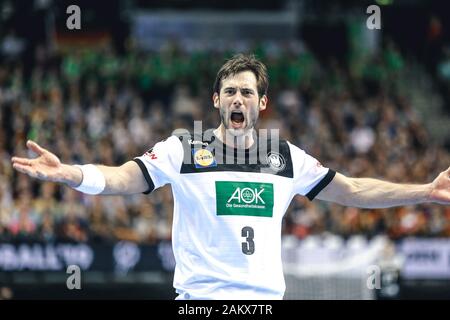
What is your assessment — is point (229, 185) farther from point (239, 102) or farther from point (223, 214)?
point (239, 102)

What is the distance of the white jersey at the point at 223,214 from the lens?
742 cm

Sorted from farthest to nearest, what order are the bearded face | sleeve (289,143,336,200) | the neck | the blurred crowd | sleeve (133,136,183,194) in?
the blurred crowd
sleeve (289,143,336,200)
the neck
the bearded face
sleeve (133,136,183,194)

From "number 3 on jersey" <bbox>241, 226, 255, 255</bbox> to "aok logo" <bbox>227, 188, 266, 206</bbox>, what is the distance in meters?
0.24

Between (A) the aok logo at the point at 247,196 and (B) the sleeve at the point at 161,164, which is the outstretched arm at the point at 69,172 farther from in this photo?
(A) the aok logo at the point at 247,196

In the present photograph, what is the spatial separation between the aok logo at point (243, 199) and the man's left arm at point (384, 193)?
0.85 metres

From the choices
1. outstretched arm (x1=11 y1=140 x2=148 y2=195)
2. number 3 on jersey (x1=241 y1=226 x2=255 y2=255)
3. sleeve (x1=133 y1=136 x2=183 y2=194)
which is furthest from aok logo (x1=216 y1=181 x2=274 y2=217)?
outstretched arm (x1=11 y1=140 x2=148 y2=195)

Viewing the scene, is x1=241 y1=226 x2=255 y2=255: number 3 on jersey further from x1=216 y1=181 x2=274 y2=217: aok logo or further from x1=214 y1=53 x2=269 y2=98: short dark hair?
x1=214 y1=53 x2=269 y2=98: short dark hair

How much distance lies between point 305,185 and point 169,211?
14.2m

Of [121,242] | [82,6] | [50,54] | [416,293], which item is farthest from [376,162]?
[82,6]

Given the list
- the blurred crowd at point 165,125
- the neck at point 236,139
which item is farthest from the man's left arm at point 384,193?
the blurred crowd at point 165,125

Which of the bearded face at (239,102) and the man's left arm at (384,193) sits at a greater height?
the bearded face at (239,102)

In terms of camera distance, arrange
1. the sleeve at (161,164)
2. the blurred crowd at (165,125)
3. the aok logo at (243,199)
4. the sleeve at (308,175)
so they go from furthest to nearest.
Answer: the blurred crowd at (165,125) → the sleeve at (308,175) → the sleeve at (161,164) → the aok logo at (243,199)

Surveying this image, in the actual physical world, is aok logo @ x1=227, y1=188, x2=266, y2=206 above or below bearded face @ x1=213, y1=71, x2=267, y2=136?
below

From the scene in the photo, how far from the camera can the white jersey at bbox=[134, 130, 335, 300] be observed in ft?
24.3
